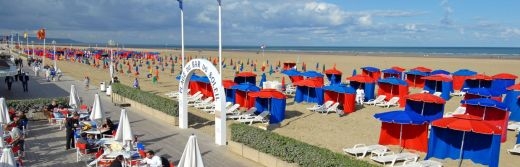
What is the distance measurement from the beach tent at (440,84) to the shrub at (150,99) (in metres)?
15.9

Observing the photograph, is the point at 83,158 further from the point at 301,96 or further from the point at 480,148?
the point at 301,96

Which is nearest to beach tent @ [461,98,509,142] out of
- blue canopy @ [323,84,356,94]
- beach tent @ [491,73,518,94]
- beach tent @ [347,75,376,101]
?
blue canopy @ [323,84,356,94]

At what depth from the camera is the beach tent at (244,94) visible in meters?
20.3

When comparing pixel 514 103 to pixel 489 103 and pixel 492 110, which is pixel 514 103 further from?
pixel 489 103

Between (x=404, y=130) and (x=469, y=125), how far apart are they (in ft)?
8.85

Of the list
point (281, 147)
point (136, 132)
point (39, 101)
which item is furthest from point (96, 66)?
point (281, 147)

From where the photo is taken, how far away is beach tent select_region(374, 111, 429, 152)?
1377cm

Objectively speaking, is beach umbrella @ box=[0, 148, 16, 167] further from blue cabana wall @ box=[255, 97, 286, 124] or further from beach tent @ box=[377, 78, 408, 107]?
beach tent @ box=[377, 78, 408, 107]

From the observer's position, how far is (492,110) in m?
16.2

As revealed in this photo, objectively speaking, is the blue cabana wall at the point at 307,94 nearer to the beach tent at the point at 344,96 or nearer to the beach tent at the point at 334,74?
the beach tent at the point at 344,96

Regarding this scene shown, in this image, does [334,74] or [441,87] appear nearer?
[441,87]

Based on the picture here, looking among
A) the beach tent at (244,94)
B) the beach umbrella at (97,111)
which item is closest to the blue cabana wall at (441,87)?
the beach tent at (244,94)

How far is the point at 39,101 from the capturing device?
719 inches

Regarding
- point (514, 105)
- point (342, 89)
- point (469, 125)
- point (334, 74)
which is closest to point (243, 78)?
point (334, 74)
